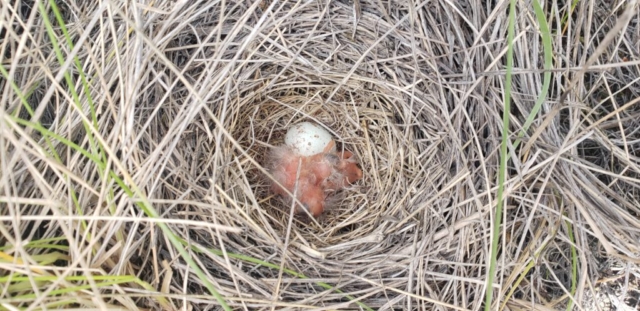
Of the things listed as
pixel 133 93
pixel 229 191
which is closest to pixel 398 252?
pixel 229 191

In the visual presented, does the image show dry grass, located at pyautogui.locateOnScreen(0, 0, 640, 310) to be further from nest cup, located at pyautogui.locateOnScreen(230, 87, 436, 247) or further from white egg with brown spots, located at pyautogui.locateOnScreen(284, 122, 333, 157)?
white egg with brown spots, located at pyautogui.locateOnScreen(284, 122, 333, 157)

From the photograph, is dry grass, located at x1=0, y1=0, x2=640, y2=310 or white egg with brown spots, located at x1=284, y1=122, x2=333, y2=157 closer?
dry grass, located at x1=0, y1=0, x2=640, y2=310

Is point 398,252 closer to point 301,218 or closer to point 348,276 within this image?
point 348,276

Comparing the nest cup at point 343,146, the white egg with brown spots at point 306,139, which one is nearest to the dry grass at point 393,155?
the nest cup at point 343,146

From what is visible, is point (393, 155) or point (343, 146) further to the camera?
point (343, 146)

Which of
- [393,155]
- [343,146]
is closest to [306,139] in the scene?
[343,146]

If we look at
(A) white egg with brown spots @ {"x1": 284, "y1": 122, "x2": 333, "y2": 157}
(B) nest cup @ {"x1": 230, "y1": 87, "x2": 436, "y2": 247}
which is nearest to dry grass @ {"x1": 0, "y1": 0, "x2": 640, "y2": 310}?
(B) nest cup @ {"x1": 230, "y1": 87, "x2": 436, "y2": 247}

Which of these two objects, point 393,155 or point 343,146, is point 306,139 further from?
point 393,155

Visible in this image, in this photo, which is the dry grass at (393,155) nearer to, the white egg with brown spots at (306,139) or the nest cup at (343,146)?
the nest cup at (343,146)
